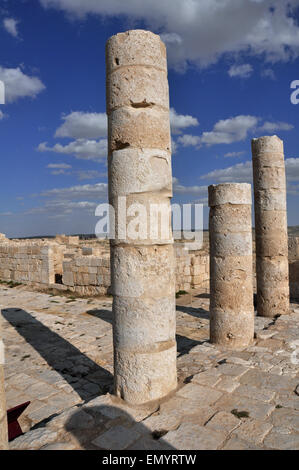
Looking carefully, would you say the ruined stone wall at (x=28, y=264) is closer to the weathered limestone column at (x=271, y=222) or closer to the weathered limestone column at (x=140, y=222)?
the weathered limestone column at (x=271, y=222)

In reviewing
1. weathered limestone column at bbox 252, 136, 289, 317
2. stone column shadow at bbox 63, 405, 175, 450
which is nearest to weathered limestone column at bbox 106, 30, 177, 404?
stone column shadow at bbox 63, 405, 175, 450

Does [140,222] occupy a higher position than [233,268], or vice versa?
[140,222]

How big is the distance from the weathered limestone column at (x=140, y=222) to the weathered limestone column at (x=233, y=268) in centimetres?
274

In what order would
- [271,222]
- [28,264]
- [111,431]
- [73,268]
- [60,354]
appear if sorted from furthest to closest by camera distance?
[28,264] < [73,268] < [271,222] < [60,354] < [111,431]

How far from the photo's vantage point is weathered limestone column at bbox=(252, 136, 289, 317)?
944 centimetres

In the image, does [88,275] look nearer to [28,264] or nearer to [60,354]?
[28,264]

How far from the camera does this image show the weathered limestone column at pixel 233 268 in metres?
6.90

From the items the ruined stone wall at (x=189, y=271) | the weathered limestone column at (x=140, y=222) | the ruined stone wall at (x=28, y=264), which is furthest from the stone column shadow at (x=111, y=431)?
the ruined stone wall at (x=28, y=264)

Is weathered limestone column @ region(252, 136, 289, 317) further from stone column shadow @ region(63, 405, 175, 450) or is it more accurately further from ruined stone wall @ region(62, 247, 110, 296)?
stone column shadow @ region(63, 405, 175, 450)

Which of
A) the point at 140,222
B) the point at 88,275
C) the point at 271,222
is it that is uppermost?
the point at 271,222

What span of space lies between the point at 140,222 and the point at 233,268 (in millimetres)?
3286

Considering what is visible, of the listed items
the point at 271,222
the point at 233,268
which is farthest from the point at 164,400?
the point at 271,222

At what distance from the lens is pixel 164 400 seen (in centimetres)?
439

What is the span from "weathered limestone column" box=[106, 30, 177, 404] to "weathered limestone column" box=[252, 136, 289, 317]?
5776mm
